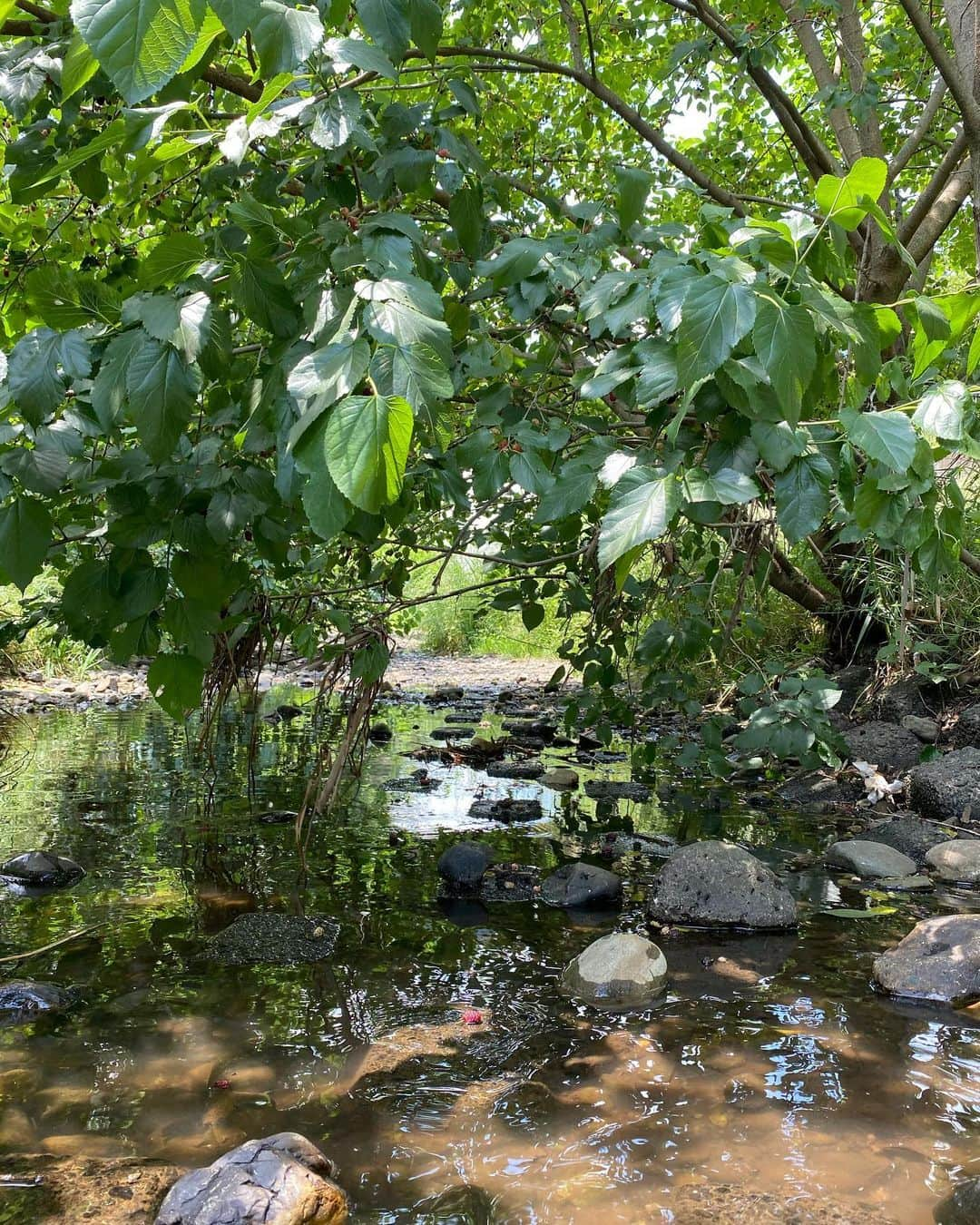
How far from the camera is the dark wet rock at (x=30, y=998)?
2.66 m

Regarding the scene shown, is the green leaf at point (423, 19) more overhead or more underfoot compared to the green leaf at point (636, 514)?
more overhead

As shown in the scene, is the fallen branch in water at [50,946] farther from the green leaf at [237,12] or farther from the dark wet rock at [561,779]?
the dark wet rock at [561,779]

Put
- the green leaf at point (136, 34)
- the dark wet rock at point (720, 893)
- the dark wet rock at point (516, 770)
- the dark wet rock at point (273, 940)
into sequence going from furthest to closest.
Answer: the dark wet rock at point (516, 770), the dark wet rock at point (720, 893), the dark wet rock at point (273, 940), the green leaf at point (136, 34)

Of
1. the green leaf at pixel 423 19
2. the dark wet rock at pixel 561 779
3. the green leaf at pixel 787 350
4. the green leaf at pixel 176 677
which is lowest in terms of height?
the dark wet rock at pixel 561 779

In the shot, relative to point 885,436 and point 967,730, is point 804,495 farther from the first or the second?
point 967,730

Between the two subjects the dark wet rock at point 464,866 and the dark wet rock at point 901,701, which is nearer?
the dark wet rock at point 464,866

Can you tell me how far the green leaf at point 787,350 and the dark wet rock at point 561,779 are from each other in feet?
15.8

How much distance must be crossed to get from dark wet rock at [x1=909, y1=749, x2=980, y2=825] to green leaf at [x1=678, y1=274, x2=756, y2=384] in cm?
417

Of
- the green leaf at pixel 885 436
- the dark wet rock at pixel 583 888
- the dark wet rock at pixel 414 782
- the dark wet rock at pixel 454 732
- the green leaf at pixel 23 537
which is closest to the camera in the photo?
the green leaf at pixel 885 436

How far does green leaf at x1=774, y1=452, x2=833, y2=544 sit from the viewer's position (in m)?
1.33

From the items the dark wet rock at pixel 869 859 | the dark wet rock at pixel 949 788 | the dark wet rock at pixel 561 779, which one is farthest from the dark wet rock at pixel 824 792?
the dark wet rock at pixel 561 779

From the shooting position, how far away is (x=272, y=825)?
15.6 feet

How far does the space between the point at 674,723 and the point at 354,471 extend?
7.14 meters

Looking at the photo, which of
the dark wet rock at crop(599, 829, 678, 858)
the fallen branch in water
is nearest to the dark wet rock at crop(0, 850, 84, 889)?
the fallen branch in water
